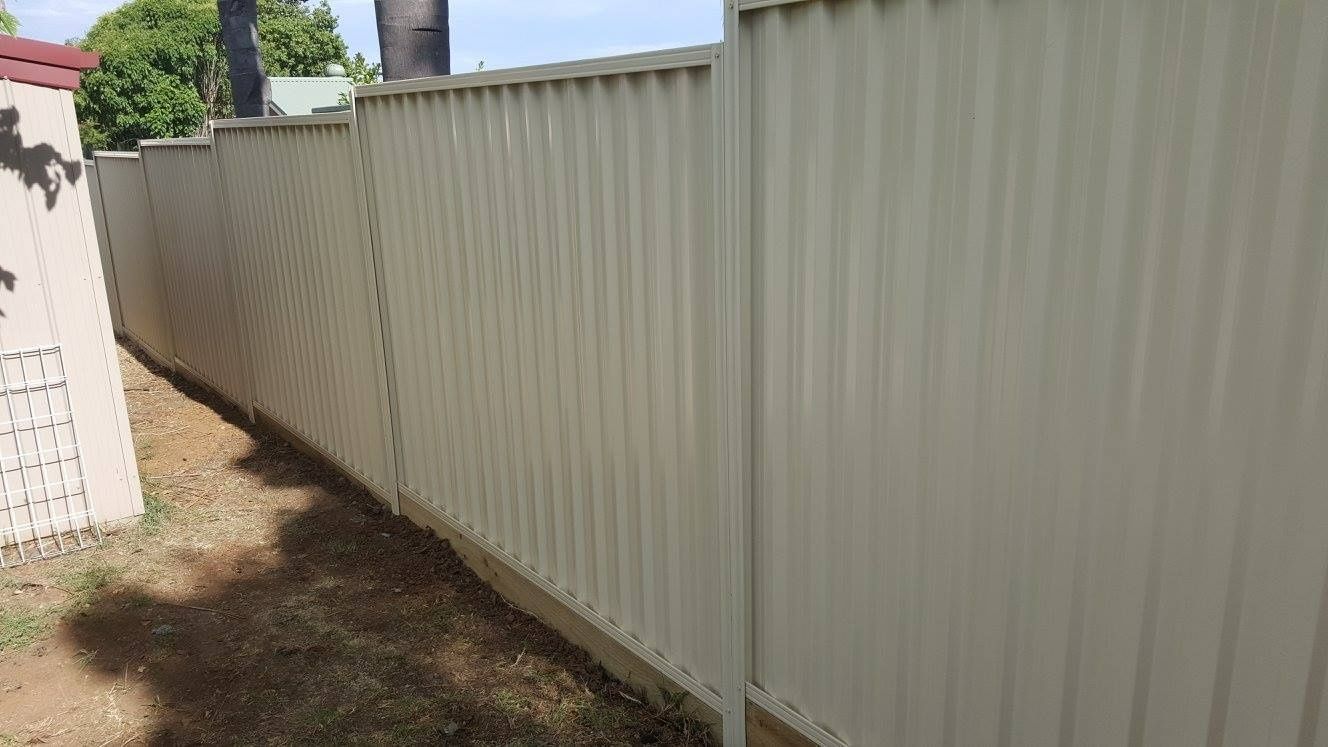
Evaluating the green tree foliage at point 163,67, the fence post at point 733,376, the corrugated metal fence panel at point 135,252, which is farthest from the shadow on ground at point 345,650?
the green tree foliage at point 163,67

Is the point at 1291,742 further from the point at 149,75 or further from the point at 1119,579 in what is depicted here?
the point at 149,75

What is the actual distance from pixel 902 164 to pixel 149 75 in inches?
1820

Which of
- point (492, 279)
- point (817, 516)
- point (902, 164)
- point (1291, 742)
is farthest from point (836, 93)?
point (492, 279)

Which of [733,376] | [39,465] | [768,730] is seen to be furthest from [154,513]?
[733,376]

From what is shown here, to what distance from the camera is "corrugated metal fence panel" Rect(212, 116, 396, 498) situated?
509cm

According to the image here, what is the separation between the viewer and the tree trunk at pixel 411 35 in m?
5.07

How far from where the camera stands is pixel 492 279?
12.7 feet

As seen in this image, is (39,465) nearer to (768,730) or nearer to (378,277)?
(378,277)

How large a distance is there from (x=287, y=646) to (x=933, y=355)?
3272 millimetres

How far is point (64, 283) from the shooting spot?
206 inches

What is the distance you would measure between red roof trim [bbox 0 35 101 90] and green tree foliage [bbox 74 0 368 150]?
31750mm

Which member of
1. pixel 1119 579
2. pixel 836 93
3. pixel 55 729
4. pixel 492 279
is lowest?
pixel 55 729

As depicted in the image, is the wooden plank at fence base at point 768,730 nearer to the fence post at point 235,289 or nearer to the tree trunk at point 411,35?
the tree trunk at point 411,35

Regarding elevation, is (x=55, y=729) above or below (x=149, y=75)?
below
